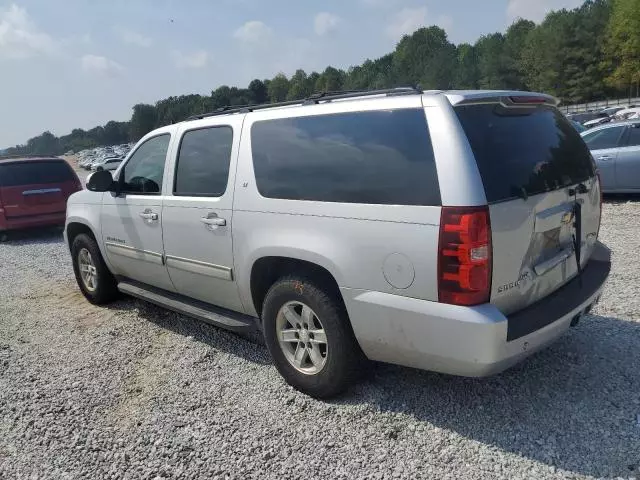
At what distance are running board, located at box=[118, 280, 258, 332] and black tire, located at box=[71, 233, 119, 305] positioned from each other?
16.9 inches

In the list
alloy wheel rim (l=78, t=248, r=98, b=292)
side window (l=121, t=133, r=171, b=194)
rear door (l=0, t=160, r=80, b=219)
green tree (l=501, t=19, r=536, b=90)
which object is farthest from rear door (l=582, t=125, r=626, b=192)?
green tree (l=501, t=19, r=536, b=90)

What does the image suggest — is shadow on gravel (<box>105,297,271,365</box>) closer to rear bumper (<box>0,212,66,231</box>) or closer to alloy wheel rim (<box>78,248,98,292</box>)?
alloy wheel rim (<box>78,248,98,292</box>)

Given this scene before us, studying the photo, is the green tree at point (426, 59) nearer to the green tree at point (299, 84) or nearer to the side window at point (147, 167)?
the green tree at point (299, 84)

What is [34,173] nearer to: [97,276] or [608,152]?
[97,276]

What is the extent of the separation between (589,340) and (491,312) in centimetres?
183

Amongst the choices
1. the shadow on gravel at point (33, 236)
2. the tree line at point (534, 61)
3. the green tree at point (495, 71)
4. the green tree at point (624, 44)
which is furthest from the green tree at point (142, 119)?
the shadow on gravel at point (33, 236)

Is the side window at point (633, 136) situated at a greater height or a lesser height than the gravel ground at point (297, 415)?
greater

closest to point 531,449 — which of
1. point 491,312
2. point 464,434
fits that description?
point 464,434

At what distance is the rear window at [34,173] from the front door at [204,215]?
744 centimetres

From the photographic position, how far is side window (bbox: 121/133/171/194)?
15.0 feet

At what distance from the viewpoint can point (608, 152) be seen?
9.57 meters

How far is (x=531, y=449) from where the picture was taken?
284cm

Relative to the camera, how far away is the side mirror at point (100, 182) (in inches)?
192

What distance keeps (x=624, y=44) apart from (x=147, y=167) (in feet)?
201
